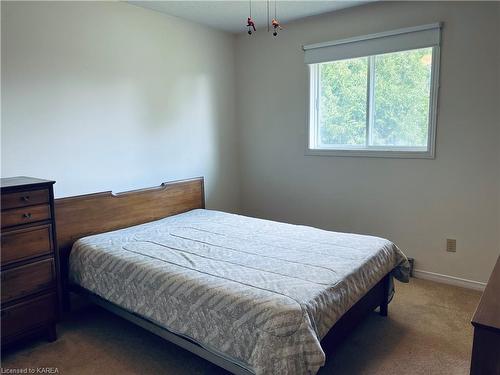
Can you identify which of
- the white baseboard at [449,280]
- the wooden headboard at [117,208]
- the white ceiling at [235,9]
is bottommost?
the white baseboard at [449,280]

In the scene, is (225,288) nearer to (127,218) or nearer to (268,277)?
(268,277)

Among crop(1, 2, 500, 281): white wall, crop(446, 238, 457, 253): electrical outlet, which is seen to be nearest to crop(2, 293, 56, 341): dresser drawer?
crop(1, 2, 500, 281): white wall

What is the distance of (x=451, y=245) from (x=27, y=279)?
3217mm

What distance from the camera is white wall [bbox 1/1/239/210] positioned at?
8.45 feet

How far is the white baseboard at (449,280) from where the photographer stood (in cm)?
311

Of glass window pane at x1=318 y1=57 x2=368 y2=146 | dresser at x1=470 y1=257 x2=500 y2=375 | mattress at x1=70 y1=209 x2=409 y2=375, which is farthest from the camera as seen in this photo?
glass window pane at x1=318 y1=57 x2=368 y2=146

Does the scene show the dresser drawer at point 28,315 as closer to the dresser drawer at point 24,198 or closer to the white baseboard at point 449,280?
the dresser drawer at point 24,198

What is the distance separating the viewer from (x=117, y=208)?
3031mm

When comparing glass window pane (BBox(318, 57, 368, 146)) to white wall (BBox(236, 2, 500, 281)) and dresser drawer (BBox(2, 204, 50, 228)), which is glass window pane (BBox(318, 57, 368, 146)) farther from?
dresser drawer (BBox(2, 204, 50, 228))

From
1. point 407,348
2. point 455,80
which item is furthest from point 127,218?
point 455,80

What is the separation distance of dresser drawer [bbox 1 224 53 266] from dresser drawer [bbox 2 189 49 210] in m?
0.15

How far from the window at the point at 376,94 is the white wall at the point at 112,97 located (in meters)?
1.09

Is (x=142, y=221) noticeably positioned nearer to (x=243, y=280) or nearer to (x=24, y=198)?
(x=24, y=198)

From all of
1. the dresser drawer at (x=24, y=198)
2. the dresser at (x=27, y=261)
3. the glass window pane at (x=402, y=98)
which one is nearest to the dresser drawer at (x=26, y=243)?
the dresser at (x=27, y=261)
